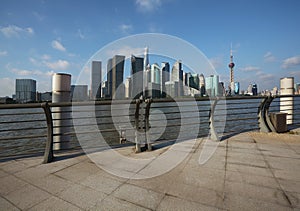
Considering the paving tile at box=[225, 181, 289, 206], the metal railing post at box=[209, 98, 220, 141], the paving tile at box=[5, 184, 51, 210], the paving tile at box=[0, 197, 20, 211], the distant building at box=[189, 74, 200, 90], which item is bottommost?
the paving tile at box=[0, 197, 20, 211]

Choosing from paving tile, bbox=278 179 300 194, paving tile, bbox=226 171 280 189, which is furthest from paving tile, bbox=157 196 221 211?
paving tile, bbox=278 179 300 194

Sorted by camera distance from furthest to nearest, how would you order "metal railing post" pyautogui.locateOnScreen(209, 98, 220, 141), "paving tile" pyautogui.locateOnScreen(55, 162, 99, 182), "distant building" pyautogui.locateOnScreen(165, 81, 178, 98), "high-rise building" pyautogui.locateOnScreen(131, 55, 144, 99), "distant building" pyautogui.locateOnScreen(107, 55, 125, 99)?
1. "distant building" pyautogui.locateOnScreen(107, 55, 125, 99)
2. "distant building" pyautogui.locateOnScreen(165, 81, 178, 98)
3. "high-rise building" pyautogui.locateOnScreen(131, 55, 144, 99)
4. "metal railing post" pyautogui.locateOnScreen(209, 98, 220, 141)
5. "paving tile" pyautogui.locateOnScreen(55, 162, 99, 182)

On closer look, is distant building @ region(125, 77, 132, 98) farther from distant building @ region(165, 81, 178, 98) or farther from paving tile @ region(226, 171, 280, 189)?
paving tile @ region(226, 171, 280, 189)

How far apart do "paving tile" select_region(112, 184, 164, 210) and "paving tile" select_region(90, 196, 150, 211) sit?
0.05m

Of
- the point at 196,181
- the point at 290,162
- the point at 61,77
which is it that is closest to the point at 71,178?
the point at 196,181

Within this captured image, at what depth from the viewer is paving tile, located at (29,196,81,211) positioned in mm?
1762

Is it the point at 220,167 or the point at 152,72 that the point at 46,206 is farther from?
the point at 152,72

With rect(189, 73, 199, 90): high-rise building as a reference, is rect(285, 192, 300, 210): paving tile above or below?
below

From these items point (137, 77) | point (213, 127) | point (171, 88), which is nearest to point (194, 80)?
point (171, 88)

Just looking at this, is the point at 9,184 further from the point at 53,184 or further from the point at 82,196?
the point at 82,196

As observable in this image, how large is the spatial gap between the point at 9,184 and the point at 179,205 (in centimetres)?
223

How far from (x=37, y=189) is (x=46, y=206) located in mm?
472

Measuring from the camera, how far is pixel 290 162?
9.36 feet

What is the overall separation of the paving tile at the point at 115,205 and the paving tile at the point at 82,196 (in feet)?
0.23
